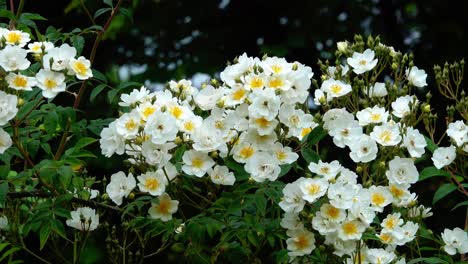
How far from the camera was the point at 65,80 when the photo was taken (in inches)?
94.2

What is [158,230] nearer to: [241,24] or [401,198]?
[401,198]

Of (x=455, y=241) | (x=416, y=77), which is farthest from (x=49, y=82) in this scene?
(x=455, y=241)

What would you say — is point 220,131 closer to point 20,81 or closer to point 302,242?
point 302,242

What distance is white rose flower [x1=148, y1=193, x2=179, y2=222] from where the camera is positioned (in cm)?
231

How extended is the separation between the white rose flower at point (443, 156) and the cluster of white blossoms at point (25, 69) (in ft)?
3.28

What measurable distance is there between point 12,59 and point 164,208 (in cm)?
54

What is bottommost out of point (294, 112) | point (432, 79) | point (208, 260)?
point (432, 79)

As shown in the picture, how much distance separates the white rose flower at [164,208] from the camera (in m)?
2.31

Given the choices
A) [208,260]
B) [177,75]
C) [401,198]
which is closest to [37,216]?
[208,260]

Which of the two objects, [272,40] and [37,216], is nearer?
[37,216]

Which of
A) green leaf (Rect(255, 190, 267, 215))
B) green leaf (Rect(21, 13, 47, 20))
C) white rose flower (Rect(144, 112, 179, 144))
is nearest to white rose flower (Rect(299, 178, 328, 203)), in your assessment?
green leaf (Rect(255, 190, 267, 215))

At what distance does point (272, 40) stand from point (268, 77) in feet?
9.65

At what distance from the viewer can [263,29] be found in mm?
5277

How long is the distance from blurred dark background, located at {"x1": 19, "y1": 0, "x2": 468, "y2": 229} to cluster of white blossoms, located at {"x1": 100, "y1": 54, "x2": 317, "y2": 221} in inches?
100
